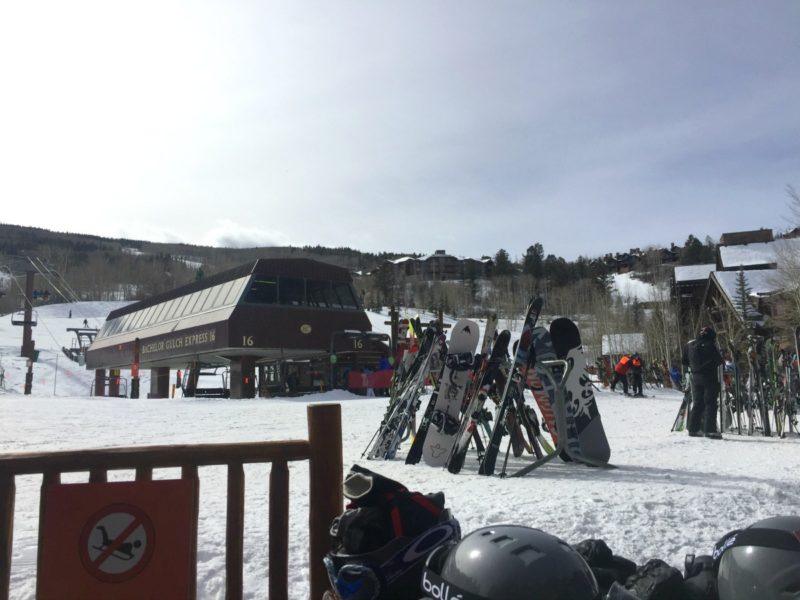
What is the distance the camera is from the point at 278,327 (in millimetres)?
25875

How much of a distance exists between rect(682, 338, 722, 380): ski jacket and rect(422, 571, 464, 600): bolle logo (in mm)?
8376

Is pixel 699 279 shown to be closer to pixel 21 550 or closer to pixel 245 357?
pixel 245 357

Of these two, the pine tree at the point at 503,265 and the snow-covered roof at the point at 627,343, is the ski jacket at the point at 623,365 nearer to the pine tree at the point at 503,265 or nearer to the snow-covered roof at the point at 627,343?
the snow-covered roof at the point at 627,343

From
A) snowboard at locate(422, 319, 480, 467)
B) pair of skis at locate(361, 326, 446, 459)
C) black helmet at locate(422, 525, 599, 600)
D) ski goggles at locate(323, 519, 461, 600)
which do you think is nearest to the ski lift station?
pair of skis at locate(361, 326, 446, 459)

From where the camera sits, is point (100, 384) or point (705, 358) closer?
point (705, 358)

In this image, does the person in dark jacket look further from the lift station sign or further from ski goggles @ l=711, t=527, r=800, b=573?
the lift station sign

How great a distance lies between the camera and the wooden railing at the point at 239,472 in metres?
2.61

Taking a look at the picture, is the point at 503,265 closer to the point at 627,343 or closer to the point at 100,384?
the point at 627,343

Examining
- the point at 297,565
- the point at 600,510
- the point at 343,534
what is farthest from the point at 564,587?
the point at 600,510

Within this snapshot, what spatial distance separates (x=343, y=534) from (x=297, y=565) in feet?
3.30

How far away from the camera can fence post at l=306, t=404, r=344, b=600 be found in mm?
3000

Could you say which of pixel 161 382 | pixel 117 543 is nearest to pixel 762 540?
pixel 117 543

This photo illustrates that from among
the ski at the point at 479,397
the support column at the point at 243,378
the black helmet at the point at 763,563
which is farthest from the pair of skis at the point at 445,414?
the support column at the point at 243,378

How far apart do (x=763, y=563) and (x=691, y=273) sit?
181 feet
